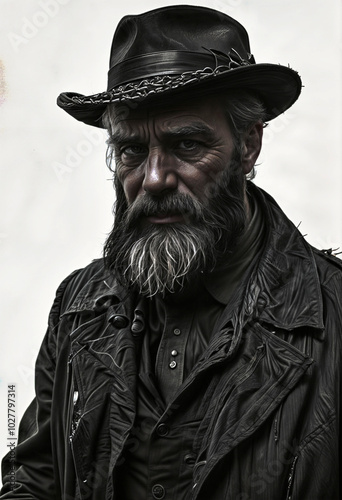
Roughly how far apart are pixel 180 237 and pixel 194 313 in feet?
0.94

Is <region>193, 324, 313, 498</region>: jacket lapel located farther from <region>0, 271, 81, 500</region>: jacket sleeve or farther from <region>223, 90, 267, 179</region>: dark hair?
<region>0, 271, 81, 500</region>: jacket sleeve

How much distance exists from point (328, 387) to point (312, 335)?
0.59ft

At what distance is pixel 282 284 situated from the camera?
2953mm

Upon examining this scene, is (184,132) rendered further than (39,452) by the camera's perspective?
Result: No

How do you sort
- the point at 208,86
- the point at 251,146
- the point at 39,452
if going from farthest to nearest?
the point at 39,452, the point at 251,146, the point at 208,86

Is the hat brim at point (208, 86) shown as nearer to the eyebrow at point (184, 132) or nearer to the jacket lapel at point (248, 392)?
the eyebrow at point (184, 132)

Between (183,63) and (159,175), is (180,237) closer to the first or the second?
(159,175)

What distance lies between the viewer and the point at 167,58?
117 inches

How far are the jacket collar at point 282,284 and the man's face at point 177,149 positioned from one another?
0.28 m

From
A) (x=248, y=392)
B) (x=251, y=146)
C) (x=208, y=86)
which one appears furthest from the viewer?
(x=251, y=146)

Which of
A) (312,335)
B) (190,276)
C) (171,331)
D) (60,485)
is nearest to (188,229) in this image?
(190,276)

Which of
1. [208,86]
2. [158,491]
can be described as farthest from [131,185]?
[158,491]

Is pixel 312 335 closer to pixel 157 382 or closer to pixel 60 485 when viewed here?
pixel 157 382

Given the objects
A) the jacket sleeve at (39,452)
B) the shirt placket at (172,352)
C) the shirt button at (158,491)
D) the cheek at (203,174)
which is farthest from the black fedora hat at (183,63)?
the shirt button at (158,491)
